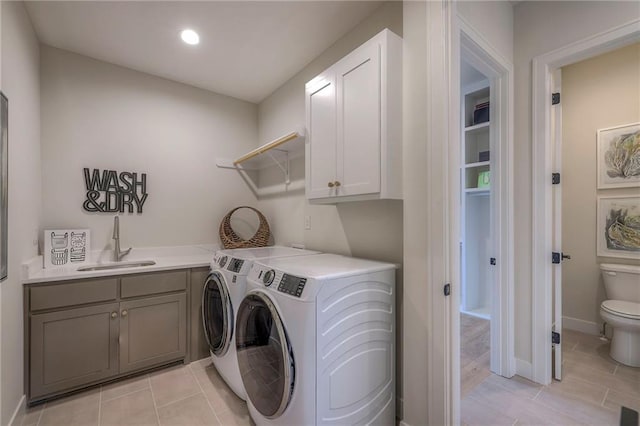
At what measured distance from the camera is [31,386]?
1731 mm

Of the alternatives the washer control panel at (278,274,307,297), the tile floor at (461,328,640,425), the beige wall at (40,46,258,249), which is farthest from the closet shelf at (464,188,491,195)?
the washer control panel at (278,274,307,297)

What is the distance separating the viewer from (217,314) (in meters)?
2.03

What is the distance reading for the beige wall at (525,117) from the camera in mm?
1910

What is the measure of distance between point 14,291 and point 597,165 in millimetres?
4548

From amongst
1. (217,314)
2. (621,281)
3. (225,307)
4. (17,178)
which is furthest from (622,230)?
(17,178)

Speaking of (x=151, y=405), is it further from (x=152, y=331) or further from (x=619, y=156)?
(x=619, y=156)

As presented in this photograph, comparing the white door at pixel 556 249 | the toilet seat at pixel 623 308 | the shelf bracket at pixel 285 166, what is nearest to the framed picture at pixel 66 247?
the shelf bracket at pixel 285 166

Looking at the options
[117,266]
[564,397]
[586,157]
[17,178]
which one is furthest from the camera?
[586,157]

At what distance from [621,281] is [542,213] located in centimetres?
127

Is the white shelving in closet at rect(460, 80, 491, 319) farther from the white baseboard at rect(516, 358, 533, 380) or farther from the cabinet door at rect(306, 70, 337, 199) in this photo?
the cabinet door at rect(306, 70, 337, 199)

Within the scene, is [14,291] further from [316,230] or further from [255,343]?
[316,230]

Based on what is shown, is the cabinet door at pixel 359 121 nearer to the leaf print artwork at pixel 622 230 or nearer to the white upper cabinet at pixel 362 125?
the white upper cabinet at pixel 362 125

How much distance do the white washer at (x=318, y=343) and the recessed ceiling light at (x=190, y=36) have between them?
177 centimetres

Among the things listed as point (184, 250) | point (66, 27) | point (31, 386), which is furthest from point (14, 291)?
point (66, 27)
